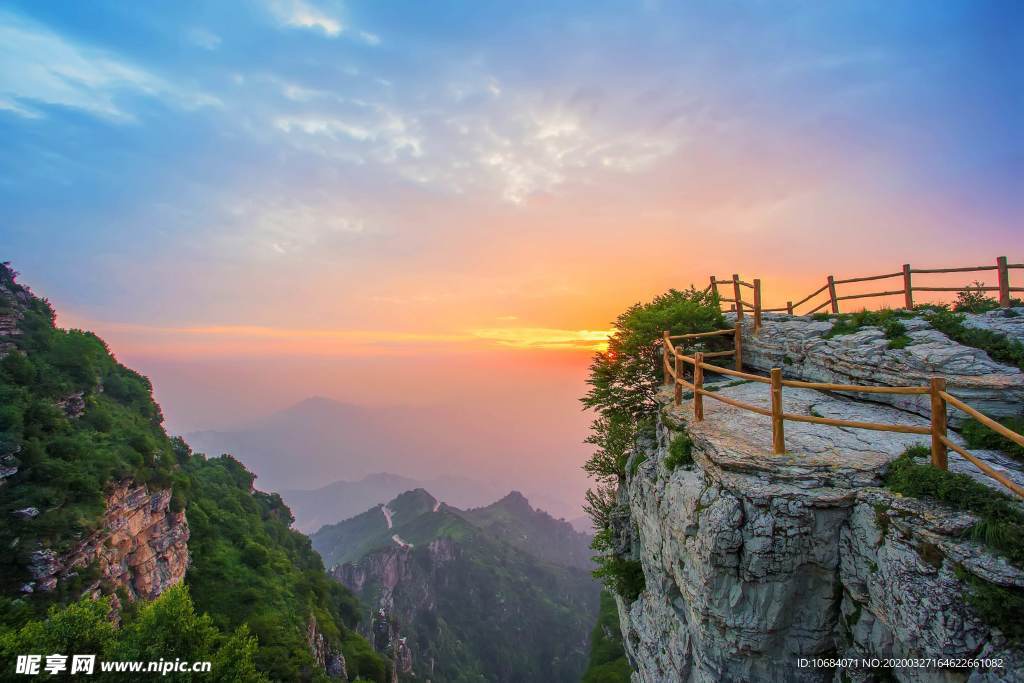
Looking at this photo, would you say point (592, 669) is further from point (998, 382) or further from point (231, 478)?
point (231, 478)

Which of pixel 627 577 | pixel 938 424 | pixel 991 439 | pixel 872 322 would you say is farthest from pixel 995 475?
pixel 627 577

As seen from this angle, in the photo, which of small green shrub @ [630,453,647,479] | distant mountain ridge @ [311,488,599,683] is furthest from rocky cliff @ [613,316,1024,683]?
distant mountain ridge @ [311,488,599,683]

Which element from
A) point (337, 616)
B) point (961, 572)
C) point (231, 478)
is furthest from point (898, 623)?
point (231, 478)

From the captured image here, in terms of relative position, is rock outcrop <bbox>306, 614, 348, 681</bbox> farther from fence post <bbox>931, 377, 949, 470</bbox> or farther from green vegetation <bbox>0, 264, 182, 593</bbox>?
fence post <bbox>931, 377, 949, 470</bbox>

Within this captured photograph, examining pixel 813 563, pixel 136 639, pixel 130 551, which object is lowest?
pixel 130 551

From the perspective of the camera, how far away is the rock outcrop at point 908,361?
7.95 m

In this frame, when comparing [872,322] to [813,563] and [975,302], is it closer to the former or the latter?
[975,302]

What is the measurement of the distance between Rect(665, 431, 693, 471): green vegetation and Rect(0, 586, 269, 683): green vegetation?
15.3 meters

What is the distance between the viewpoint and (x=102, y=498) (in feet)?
59.4

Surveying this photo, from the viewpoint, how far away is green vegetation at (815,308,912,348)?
36.3ft

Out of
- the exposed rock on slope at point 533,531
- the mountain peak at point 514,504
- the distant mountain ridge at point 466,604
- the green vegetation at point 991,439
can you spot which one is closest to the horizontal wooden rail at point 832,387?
the green vegetation at point 991,439

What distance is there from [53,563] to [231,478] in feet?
107

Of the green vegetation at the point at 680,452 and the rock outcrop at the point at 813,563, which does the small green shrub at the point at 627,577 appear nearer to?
the rock outcrop at the point at 813,563

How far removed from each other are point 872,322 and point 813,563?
992 cm
